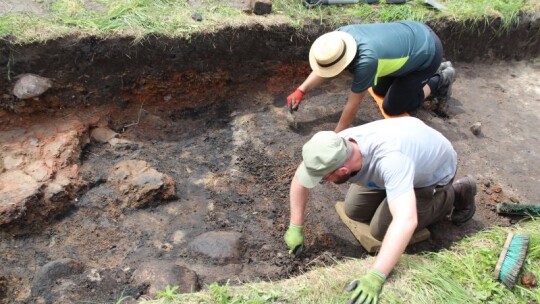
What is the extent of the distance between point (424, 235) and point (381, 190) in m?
0.46

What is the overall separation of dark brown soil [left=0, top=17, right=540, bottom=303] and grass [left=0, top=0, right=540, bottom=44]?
0.10m

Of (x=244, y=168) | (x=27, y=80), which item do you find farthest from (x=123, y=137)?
(x=244, y=168)

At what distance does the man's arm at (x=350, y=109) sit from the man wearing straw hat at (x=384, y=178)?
0.82 m

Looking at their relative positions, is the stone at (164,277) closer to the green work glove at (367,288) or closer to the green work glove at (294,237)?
the green work glove at (294,237)

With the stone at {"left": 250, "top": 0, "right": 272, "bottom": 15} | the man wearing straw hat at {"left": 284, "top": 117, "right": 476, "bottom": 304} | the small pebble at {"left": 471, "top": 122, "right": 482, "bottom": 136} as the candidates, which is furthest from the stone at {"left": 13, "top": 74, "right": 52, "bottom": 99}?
the small pebble at {"left": 471, "top": 122, "right": 482, "bottom": 136}

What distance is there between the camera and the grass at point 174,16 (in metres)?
3.61

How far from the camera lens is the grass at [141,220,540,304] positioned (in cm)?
223

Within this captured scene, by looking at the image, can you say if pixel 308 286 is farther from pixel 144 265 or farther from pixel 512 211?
pixel 512 211

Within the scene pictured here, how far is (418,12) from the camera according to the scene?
4672 mm

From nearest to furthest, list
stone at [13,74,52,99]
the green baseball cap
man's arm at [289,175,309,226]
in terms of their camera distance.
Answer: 1. the green baseball cap
2. man's arm at [289,175,309,226]
3. stone at [13,74,52,99]

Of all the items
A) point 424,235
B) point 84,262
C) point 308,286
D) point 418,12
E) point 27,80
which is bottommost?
point 84,262

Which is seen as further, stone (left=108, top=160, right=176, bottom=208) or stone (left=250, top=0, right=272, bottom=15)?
stone (left=250, top=0, right=272, bottom=15)

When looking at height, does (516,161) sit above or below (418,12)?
below

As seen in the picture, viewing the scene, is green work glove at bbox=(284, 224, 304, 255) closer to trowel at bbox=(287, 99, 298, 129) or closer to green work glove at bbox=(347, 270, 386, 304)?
green work glove at bbox=(347, 270, 386, 304)
